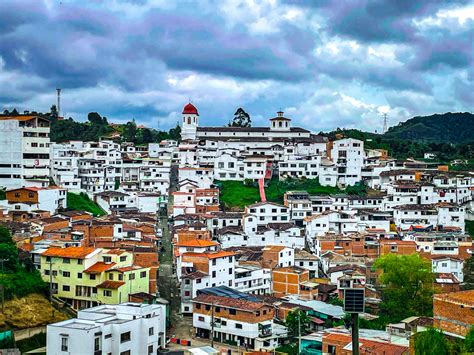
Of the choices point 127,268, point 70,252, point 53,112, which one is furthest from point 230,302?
point 53,112

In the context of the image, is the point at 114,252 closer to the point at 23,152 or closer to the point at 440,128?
the point at 23,152

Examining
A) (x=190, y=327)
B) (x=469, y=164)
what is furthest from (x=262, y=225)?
(x=469, y=164)

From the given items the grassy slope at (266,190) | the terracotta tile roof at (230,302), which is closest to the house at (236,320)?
the terracotta tile roof at (230,302)

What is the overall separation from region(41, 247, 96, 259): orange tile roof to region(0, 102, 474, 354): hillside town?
0.21 feet

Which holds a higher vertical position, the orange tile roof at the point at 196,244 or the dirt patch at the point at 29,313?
the orange tile roof at the point at 196,244

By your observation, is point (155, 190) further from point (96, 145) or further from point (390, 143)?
point (390, 143)

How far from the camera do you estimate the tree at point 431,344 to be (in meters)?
15.5

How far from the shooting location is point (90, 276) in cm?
2628

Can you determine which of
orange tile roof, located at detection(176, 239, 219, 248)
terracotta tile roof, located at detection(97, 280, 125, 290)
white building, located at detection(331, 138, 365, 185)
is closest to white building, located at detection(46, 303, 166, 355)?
terracotta tile roof, located at detection(97, 280, 125, 290)

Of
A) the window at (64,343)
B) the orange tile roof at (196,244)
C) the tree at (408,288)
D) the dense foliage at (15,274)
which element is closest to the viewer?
the window at (64,343)

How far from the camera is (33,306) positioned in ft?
79.7

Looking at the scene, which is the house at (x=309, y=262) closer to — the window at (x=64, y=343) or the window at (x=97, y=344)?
the window at (x=97, y=344)

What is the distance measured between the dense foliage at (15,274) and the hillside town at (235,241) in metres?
0.31

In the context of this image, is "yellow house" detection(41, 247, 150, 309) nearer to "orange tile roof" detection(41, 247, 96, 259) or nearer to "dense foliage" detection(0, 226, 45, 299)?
"orange tile roof" detection(41, 247, 96, 259)
